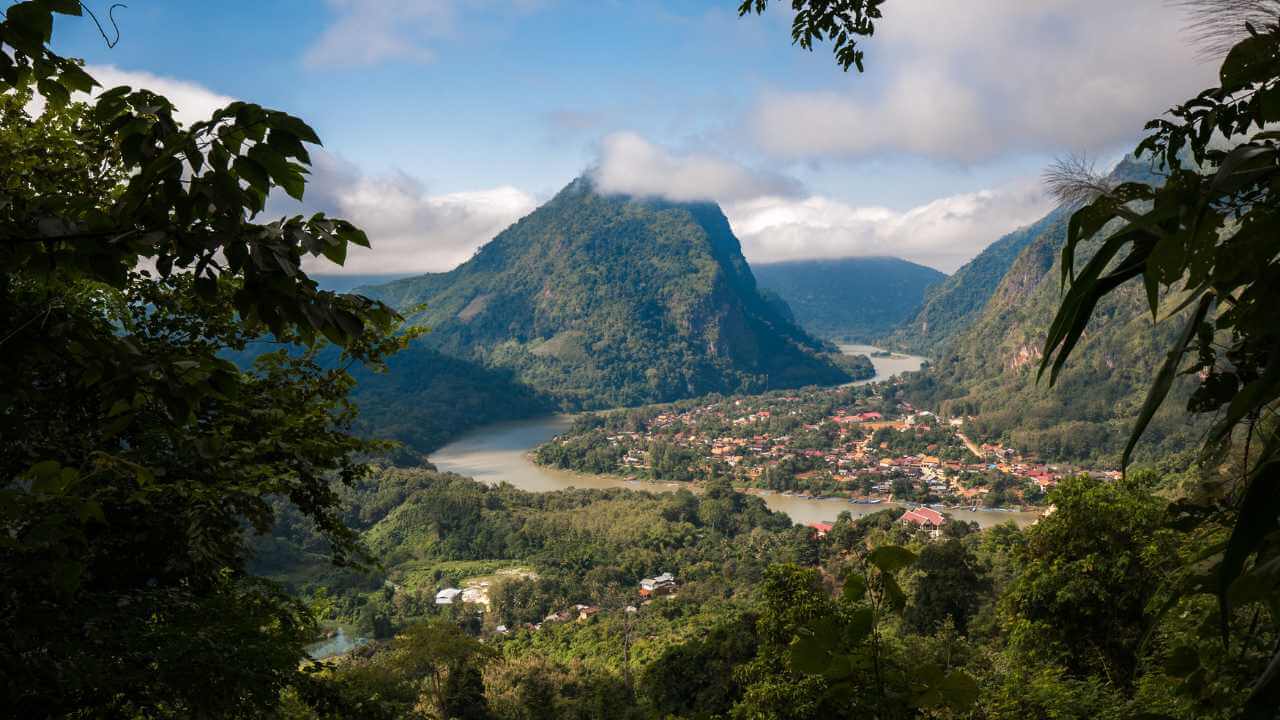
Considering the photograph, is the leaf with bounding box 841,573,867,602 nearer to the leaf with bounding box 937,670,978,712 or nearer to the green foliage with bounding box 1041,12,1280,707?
the leaf with bounding box 937,670,978,712

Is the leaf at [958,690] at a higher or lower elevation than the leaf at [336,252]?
lower

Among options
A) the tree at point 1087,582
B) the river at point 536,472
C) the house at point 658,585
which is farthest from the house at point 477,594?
the tree at point 1087,582

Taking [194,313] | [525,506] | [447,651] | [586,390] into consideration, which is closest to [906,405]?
[586,390]

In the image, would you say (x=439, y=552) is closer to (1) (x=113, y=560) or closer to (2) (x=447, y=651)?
(2) (x=447, y=651)

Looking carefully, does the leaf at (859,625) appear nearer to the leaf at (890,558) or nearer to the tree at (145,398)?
the leaf at (890,558)

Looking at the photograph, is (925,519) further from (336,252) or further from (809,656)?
(336,252)
